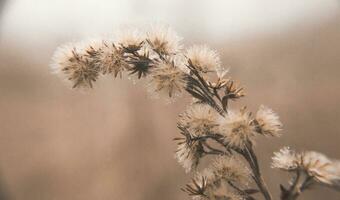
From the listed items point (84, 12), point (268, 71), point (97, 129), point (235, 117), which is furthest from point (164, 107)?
point (235, 117)

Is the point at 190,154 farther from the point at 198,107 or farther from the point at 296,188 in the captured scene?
the point at 296,188

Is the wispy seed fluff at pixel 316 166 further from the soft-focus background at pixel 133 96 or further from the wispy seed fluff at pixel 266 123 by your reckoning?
the soft-focus background at pixel 133 96

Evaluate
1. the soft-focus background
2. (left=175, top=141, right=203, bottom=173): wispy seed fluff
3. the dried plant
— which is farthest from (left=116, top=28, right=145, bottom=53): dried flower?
the soft-focus background

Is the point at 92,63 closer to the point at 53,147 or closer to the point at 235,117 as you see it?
the point at 235,117

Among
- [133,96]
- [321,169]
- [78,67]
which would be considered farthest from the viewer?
[133,96]

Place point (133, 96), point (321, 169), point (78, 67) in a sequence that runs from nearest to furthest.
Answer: point (321, 169) → point (78, 67) → point (133, 96)

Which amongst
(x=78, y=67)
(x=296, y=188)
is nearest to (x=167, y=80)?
(x=78, y=67)

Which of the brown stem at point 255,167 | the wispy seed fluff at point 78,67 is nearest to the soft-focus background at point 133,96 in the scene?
the brown stem at point 255,167
